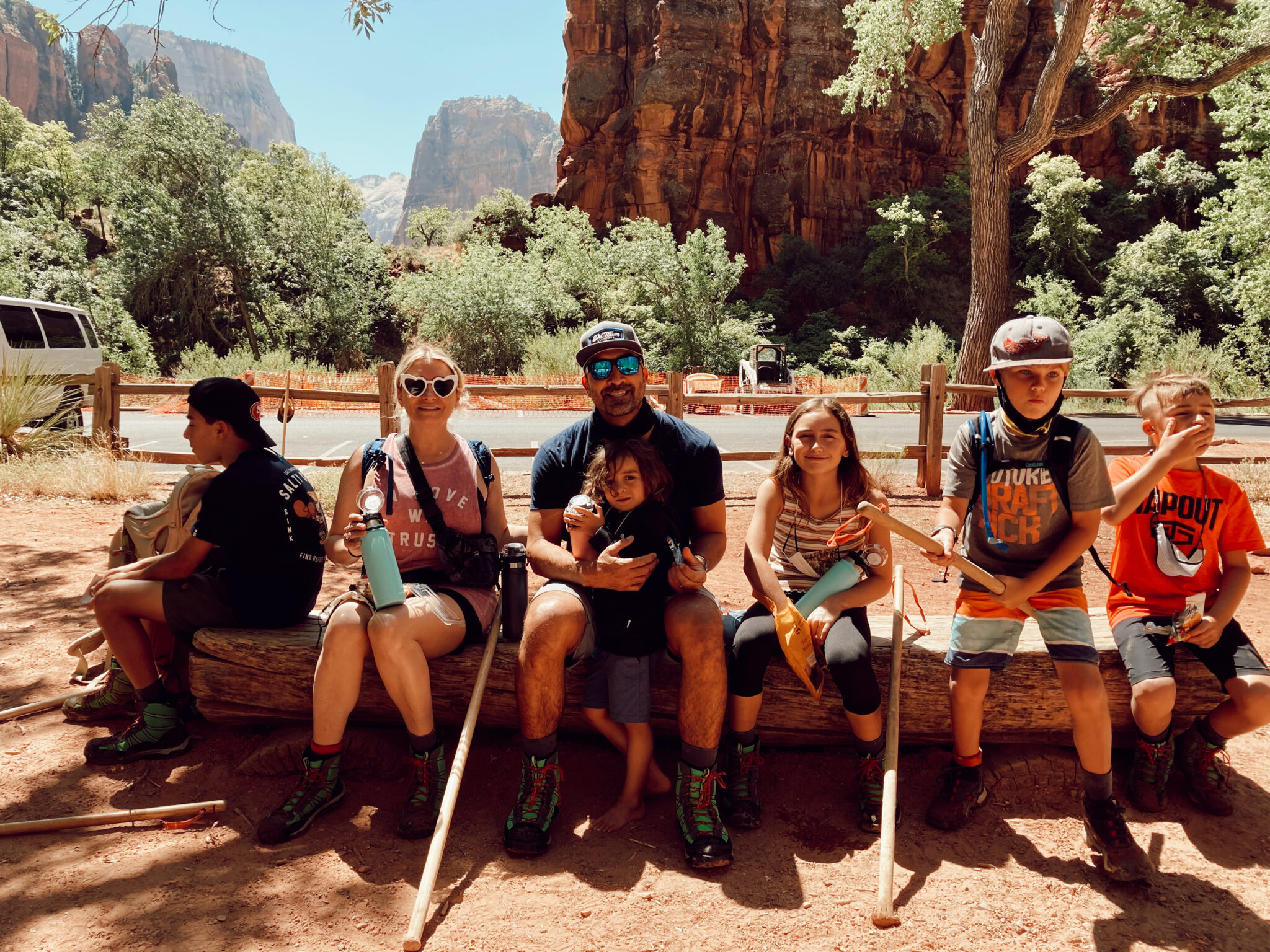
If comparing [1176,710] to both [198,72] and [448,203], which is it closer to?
[448,203]

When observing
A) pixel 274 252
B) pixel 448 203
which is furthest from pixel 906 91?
pixel 448 203

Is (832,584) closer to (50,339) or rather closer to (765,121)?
(50,339)

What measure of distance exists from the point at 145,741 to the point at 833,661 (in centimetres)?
256

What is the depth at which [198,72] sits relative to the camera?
17550cm

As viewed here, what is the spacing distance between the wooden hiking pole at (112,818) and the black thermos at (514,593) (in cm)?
112

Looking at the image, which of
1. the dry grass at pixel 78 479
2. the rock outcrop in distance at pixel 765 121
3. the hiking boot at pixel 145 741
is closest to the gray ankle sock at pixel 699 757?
the hiking boot at pixel 145 741

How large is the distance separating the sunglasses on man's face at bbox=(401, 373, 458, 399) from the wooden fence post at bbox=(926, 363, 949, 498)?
641 centimetres

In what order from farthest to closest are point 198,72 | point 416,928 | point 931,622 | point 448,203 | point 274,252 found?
point 198,72
point 448,203
point 274,252
point 931,622
point 416,928

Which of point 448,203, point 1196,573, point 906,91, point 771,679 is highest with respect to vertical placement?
point 448,203

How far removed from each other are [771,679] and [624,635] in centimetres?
62

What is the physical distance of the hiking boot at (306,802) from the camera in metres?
2.56

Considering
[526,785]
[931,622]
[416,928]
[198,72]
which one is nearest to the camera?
[416,928]

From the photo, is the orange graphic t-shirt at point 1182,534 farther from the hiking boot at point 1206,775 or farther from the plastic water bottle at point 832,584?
the plastic water bottle at point 832,584

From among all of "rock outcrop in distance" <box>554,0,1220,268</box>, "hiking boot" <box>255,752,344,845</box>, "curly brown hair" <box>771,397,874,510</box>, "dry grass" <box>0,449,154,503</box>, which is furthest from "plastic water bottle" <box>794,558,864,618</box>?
"rock outcrop in distance" <box>554,0,1220,268</box>
